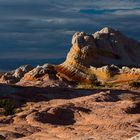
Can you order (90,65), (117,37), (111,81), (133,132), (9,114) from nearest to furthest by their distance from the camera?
(133,132) < (9,114) < (111,81) < (90,65) < (117,37)

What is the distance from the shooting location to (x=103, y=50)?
51375mm

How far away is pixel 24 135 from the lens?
61.7ft

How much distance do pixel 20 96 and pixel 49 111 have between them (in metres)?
8.51

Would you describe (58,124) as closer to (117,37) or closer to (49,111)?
(49,111)

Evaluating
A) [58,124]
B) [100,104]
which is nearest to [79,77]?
→ [100,104]

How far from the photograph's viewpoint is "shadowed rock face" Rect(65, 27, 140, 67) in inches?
1964

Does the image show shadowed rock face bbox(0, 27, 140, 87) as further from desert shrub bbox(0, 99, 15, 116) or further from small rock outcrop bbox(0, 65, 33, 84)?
desert shrub bbox(0, 99, 15, 116)

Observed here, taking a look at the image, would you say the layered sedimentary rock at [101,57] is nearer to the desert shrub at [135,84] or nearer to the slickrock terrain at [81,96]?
the slickrock terrain at [81,96]

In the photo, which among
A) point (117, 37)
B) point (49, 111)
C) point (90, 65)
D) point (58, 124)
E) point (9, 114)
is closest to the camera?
point (58, 124)

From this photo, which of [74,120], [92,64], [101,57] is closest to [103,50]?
[101,57]

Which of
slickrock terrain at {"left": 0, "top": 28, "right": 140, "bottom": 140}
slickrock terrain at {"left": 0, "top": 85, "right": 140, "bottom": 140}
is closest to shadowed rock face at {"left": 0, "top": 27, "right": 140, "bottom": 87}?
slickrock terrain at {"left": 0, "top": 28, "right": 140, "bottom": 140}

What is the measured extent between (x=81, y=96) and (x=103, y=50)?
1944cm

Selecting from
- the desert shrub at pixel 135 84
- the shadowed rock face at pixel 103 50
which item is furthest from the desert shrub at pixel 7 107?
the shadowed rock face at pixel 103 50

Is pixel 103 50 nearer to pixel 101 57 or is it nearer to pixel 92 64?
pixel 101 57
